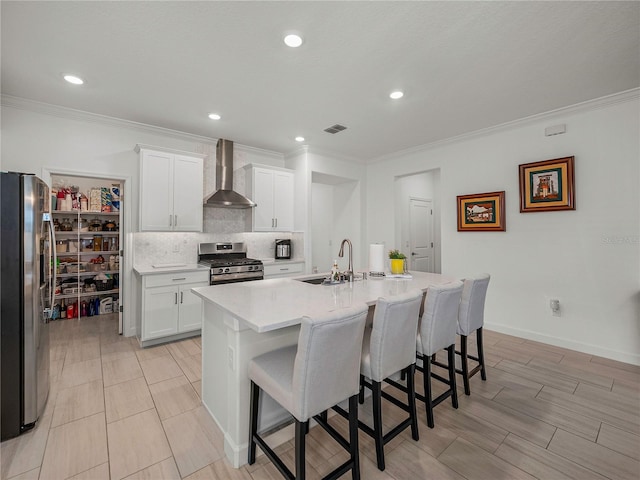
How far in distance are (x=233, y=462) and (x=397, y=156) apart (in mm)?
4951

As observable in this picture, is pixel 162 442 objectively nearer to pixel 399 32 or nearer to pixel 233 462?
pixel 233 462

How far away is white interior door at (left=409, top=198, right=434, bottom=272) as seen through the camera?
19.8 ft

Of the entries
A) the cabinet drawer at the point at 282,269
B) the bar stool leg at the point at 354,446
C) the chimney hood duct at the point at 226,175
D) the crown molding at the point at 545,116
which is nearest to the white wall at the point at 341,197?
the cabinet drawer at the point at 282,269

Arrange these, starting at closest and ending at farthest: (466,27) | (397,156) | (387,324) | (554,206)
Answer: (387,324)
(466,27)
(554,206)
(397,156)

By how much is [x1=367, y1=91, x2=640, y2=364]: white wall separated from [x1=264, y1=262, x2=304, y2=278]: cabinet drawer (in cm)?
249

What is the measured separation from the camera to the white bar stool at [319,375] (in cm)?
131

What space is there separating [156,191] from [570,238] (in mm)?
5151

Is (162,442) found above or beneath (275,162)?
beneath

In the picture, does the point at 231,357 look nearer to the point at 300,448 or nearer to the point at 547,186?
the point at 300,448

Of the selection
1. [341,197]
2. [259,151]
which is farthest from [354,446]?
[341,197]

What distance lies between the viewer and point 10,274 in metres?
1.88

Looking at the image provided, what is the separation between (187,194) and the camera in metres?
3.98

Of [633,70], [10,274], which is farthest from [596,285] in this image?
[10,274]

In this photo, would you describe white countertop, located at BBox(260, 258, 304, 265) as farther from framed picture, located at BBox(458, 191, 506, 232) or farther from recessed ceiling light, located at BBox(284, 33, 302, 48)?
recessed ceiling light, located at BBox(284, 33, 302, 48)
